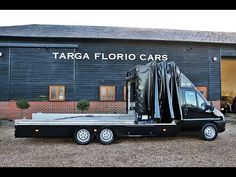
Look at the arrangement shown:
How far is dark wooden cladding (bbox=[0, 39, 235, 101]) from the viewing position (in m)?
18.9

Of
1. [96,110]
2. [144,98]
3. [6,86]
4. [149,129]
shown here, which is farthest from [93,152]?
[6,86]

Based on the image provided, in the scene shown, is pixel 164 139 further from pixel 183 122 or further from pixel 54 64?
pixel 54 64

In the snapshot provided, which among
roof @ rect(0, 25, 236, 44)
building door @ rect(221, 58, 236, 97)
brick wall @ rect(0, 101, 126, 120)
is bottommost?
brick wall @ rect(0, 101, 126, 120)

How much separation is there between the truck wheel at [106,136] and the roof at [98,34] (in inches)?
385

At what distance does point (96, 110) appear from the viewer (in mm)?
19328

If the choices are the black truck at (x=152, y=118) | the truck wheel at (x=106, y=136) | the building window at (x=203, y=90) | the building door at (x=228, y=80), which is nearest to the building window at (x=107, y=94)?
the building window at (x=203, y=90)

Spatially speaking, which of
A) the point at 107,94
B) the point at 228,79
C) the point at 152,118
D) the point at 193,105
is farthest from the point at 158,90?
the point at 228,79

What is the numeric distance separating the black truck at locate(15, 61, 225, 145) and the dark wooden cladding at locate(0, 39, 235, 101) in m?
7.83

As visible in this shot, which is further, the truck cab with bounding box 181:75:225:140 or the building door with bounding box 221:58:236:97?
the building door with bounding box 221:58:236:97

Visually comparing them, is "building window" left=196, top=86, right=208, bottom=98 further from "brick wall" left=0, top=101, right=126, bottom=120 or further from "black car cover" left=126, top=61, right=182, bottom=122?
"black car cover" left=126, top=61, right=182, bottom=122

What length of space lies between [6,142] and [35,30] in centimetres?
1123

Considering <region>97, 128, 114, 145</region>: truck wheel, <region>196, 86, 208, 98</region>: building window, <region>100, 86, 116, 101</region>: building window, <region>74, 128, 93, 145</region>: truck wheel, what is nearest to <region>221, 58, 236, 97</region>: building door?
<region>196, 86, 208, 98</region>: building window

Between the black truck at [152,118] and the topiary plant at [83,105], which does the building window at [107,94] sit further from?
the black truck at [152,118]

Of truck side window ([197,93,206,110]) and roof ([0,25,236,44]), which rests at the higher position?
roof ([0,25,236,44])
